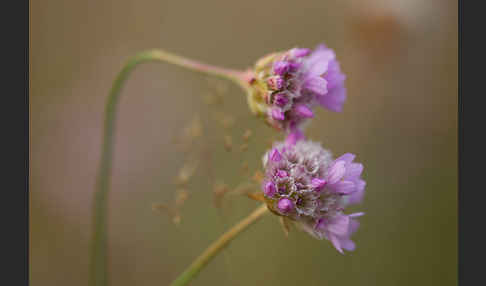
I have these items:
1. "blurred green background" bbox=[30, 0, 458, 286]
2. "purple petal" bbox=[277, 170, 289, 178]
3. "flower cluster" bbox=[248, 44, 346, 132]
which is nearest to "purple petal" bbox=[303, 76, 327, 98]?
"flower cluster" bbox=[248, 44, 346, 132]

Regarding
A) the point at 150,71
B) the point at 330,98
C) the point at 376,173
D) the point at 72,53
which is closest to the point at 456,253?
the point at 376,173

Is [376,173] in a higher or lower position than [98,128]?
lower

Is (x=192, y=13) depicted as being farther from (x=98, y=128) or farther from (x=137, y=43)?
(x=98, y=128)

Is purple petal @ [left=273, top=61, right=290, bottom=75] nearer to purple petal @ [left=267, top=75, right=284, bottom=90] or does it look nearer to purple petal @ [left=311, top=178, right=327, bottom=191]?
purple petal @ [left=267, top=75, right=284, bottom=90]

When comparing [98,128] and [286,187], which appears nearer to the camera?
[286,187]

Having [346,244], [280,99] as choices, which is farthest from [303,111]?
[346,244]
